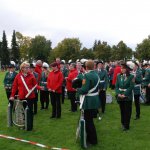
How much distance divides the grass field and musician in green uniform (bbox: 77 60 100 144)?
1.37ft

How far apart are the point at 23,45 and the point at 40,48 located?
781 cm

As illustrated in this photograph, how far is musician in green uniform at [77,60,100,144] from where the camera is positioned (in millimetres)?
8414

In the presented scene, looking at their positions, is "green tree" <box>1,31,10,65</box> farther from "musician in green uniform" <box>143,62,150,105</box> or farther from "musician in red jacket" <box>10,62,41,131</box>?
"musician in red jacket" <box>10,62,41,131</box>

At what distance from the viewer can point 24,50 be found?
4225 inches

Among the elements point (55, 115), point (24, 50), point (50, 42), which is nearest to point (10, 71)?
point (55, 115)

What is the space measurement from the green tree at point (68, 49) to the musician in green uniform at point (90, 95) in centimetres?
9081

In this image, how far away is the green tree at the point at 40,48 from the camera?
364ft

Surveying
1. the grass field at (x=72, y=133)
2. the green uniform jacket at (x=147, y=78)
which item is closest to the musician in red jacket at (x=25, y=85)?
the grass field at (x=72, y=133)

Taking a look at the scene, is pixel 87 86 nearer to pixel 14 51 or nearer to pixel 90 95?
pixel 90 95

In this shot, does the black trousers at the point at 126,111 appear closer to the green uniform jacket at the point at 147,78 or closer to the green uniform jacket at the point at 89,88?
the green uniform jacket at the point at 89,88

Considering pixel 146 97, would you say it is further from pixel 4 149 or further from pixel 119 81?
pixel 4 149

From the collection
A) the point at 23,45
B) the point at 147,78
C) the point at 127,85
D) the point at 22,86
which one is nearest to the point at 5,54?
the point at 23,45

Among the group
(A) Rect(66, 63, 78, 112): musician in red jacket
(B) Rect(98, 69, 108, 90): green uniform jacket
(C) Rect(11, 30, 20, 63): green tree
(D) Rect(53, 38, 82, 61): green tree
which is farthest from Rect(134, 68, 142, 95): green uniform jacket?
(C) Rect(11, 30, 20, 63): green tree

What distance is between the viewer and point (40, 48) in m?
114
